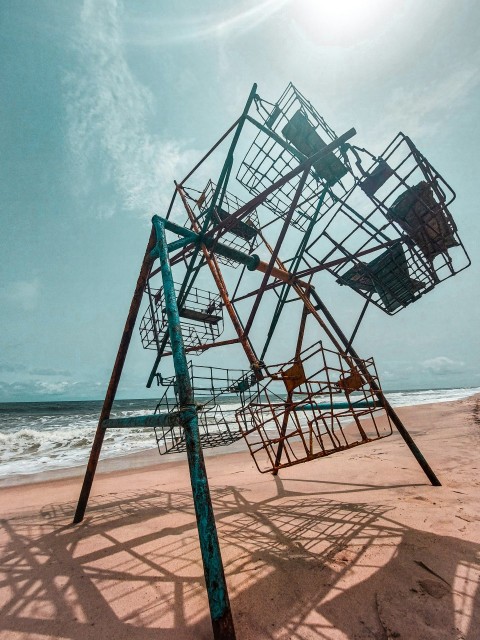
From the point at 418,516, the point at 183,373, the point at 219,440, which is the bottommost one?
the point at 418,516

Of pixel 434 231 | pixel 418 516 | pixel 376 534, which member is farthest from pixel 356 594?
pixel 434 231

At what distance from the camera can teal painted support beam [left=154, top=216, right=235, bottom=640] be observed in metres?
2.38

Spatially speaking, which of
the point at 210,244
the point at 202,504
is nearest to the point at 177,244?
the point at 210,244

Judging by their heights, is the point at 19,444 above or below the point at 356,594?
above

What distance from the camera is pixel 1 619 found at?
3066 mm

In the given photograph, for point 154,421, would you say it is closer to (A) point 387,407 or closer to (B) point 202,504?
(B) point 202,504

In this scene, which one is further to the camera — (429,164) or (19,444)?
(19,444)

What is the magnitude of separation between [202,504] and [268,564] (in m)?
1.90

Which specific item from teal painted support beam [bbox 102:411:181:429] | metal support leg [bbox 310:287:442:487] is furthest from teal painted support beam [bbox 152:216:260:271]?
teal painted support beam [bbox 102:411:181:429]

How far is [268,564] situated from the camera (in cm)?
371

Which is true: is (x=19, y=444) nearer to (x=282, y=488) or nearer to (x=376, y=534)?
(x=282, y=488)

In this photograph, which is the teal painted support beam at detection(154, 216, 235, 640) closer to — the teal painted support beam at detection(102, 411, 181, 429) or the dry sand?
the teal painted support beam at detection(102, 411, 181, 429)

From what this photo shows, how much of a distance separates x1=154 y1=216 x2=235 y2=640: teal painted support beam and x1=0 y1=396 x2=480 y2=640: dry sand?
0.53 m

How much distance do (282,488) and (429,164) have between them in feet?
23.7
